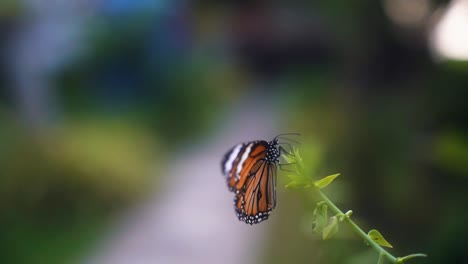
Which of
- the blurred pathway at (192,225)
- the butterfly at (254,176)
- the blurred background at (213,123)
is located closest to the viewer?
the butterfly at (254,176)

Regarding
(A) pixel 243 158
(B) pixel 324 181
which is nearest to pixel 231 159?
(A) pixel 243 158

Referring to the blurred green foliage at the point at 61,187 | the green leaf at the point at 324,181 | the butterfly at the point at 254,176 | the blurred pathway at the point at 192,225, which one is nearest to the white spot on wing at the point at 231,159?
the butterfly at the point at 254,176

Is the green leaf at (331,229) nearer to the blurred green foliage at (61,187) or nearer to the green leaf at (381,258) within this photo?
the green leaf at (381,258)

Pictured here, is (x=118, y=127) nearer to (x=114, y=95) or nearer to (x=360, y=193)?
(x=114, y=95)

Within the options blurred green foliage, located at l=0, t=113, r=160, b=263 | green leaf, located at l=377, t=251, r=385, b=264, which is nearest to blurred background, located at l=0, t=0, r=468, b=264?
blurred green foliage, located at l=0, t=113, r=160, b=263

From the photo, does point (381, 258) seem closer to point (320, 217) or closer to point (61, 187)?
point (320, 217)

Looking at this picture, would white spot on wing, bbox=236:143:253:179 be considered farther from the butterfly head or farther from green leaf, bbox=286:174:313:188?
green leaf, bbox=286:174:313:188
